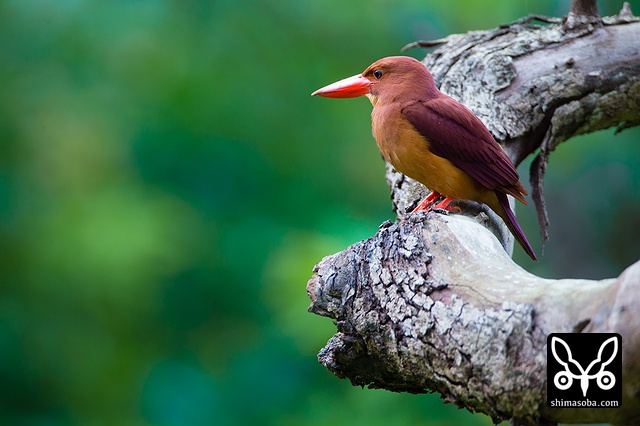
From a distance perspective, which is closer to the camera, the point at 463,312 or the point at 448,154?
the point at 463,312

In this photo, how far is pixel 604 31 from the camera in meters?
2.88

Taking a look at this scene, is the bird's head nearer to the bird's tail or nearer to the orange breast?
the orange breast

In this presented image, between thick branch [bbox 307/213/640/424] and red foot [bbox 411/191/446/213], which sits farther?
red foot [bbox 411/191/446/213]

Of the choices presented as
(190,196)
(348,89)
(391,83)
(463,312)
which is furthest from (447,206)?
(190,196)

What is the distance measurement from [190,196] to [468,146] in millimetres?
2243

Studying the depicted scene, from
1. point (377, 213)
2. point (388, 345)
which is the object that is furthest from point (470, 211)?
point (377, 213)

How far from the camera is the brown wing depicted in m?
2.33

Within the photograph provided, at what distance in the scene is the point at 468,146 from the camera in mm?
2369

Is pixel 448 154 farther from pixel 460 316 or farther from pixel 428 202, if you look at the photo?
pixel 460 316

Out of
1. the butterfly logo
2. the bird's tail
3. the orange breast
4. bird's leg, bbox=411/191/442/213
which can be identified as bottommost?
the butterfly logo

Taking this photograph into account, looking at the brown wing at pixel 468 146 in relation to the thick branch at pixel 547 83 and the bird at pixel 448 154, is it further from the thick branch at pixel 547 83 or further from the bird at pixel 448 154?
the thick branch at pixel 547 83

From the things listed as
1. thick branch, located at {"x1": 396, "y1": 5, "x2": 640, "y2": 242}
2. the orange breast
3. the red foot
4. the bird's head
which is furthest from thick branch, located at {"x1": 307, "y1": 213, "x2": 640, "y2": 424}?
thick branch, located at {"x1": 396, "y1": 5, "x2": 640, "y2": 242}

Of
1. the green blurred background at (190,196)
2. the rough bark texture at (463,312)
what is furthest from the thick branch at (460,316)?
the green blurred background at (190,196)

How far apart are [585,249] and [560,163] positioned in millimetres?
619
